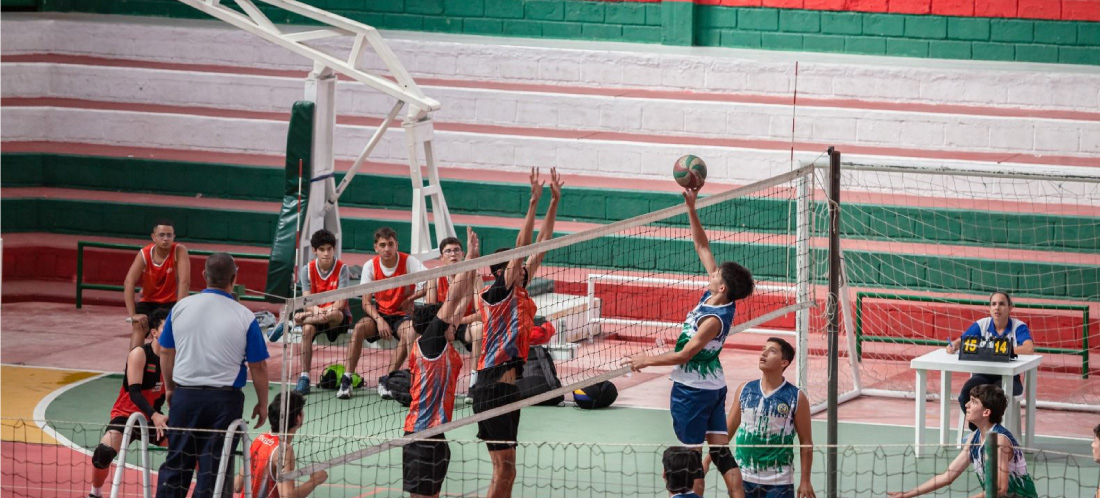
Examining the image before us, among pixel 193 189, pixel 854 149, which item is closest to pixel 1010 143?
pixel 854 149

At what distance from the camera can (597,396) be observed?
11.9m

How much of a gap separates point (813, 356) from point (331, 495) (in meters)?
6.43

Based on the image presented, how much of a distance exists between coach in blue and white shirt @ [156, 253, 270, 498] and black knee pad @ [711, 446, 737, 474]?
2.63 metres

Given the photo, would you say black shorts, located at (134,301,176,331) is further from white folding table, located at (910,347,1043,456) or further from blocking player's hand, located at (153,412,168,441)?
white folding table, located at (910,347,1043,456)

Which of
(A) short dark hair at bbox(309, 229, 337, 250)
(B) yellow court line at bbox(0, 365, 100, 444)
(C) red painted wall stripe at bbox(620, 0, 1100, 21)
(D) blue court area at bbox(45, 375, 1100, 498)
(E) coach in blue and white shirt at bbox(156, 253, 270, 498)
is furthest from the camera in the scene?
(C) red painted wall stripe at bbox(620, 0, 1100, 21)

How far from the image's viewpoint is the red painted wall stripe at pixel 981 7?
18.2m

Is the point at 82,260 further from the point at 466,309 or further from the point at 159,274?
the point at 466,309

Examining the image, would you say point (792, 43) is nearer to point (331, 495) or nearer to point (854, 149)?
point (854, 149)

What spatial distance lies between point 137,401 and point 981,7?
1340 centimetres

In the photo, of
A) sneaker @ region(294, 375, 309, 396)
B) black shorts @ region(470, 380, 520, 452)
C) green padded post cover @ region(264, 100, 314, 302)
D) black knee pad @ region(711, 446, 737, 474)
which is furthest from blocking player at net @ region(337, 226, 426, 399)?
black knee pad @ region(711, 446, 737, 474)

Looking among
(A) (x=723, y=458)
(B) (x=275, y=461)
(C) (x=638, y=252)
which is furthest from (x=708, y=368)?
(C) (x=638, y=252)

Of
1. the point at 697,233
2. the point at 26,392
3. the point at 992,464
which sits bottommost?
the point at 26,392

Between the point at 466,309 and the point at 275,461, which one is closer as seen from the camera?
the point at 275,461

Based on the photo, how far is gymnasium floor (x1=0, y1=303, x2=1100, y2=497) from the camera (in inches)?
376
